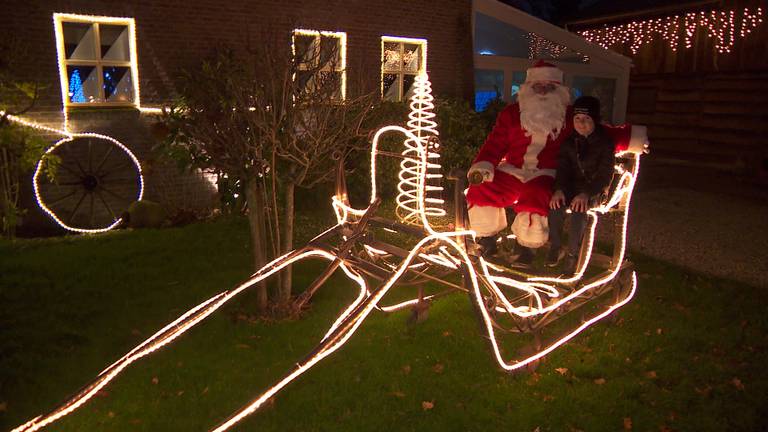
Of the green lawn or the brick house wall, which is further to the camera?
the brick house wall

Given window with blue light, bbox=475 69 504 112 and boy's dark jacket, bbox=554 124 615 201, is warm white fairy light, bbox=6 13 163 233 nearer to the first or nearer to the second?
boy's dark jacket, bbox=554 124 615 201

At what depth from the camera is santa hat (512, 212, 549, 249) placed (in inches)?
158

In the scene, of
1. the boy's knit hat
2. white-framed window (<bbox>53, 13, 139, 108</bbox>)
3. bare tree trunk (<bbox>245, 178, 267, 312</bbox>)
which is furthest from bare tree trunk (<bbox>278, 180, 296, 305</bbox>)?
white-framed window (<bbox>53, 13, 139, 108</bbox>)

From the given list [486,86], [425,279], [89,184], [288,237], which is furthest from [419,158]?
[486,86]

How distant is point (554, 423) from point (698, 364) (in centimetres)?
137

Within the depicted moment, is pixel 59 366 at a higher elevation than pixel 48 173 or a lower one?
lower

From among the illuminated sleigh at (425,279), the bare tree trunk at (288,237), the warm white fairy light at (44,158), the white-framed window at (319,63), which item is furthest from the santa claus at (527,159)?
the warm white fairy light at (44,158)

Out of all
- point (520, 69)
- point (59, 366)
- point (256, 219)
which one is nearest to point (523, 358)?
point (256, 219)

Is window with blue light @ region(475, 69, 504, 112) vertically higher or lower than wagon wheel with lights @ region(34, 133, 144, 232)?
higher

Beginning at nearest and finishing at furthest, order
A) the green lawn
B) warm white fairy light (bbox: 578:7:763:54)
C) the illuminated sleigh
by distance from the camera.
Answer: the illuminated sleigh
the green lawn
warm white fairy light (bbox: 578:7:763:54)

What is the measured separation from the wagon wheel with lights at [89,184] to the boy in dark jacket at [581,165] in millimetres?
6281

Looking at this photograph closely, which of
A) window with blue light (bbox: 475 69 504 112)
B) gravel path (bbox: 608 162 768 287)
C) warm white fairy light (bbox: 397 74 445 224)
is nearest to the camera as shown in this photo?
warm white fairy light (bbox: 397 74 445 224)

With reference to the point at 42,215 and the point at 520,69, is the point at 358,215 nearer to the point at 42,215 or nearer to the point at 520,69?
the point at 42,215

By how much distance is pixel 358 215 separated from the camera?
3.84 metres
